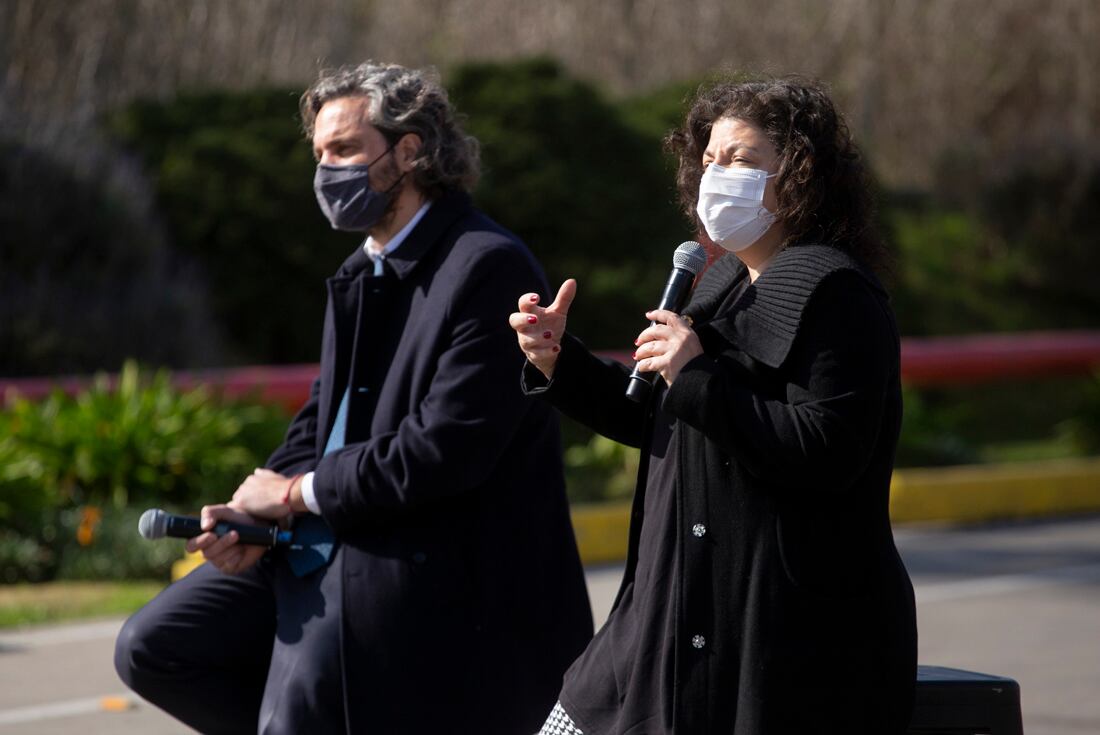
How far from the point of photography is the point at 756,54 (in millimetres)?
22781

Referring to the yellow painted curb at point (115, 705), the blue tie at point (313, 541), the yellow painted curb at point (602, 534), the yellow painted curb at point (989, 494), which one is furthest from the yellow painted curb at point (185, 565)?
the blue tie at point (313, 541)

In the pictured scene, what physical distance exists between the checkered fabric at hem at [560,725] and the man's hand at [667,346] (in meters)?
0.68

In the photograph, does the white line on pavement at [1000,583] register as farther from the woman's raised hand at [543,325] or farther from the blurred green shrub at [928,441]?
the woman's raised hand at [543,325]

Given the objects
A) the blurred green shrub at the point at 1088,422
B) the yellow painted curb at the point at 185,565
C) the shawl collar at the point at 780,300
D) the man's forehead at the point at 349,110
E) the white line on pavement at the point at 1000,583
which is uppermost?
the man's forehead at the point at 349,110

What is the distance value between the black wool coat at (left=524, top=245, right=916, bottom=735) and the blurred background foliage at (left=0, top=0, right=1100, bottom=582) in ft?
16.6

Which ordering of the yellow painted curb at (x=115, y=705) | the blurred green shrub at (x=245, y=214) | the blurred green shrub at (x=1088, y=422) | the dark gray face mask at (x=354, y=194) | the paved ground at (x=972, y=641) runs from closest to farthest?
1. the dark gray face mask at (x=354, y=194)
2. the paved ground at (x=972, y=641)
3. the yellow painted curb at (x=115, y=705)
4. the blurred green shrub at (x=245, y=214)
5. the blurred green shrub at (x=1088, y=422)

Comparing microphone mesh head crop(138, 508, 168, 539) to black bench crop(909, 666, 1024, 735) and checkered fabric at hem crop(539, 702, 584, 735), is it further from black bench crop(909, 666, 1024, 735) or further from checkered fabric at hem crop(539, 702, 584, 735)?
black bench crop(909, 666, 1024, 735)

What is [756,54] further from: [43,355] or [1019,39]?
[43,355]

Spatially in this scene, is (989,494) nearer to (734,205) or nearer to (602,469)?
(602,469)

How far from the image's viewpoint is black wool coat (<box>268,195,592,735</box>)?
12.2 feet

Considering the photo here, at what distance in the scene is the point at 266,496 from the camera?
3967 millimetres

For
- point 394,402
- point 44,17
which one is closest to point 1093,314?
point 44,17

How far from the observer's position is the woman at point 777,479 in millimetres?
2861

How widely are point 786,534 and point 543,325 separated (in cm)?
62
